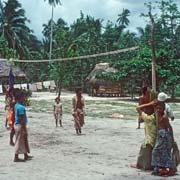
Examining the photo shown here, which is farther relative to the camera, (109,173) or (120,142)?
(120,142)

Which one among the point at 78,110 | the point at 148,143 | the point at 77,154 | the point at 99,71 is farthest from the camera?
the point at 99,71

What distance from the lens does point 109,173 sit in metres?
8.32

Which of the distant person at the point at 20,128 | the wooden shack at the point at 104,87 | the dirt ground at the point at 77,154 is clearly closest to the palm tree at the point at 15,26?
the wooden shack at the point at 104,87

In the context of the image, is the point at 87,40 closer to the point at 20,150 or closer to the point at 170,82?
the point at 170,82

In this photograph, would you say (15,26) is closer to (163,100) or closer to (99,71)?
(99,71)

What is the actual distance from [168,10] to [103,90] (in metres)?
10.8

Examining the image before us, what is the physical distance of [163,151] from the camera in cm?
820

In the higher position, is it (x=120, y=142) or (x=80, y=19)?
(x=80, y=19)

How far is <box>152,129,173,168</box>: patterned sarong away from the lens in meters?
8.17

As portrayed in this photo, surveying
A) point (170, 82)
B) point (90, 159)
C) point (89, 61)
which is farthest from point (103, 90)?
point (90, 159)

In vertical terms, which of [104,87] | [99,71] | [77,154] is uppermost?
[99,71]

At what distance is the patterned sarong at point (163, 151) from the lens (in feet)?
26.8

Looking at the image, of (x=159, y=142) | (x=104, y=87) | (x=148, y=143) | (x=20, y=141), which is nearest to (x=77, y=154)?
(x=20, y=141)

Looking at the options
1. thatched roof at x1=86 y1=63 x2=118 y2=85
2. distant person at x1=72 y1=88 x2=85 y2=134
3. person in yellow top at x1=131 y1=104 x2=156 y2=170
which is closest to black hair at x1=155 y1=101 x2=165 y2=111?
person in yellow top at x1=131 y1=104 x2=156 y2=170
